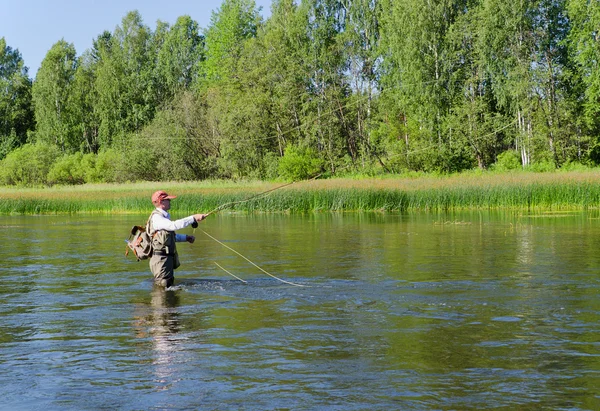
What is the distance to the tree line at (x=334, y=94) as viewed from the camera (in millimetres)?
45281

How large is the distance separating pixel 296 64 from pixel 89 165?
22276 millimetres

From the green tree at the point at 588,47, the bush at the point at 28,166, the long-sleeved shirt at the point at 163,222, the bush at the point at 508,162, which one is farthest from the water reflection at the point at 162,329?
the bush at the point at 28,166

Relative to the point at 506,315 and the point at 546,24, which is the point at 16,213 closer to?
the point at 546,24

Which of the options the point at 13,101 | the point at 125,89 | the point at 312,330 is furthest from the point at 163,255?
the point at 13,101

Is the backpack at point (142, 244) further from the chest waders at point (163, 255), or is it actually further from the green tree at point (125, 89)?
the green tree at point (125, 89)

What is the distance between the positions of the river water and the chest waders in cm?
23

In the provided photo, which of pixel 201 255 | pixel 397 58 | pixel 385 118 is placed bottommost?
pixel 201 255

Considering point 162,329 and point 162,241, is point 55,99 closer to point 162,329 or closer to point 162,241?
point 162,241

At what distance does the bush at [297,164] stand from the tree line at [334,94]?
0.11 m

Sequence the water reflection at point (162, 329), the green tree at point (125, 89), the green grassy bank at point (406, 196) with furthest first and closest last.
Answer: the green tree at point (125, 89), the green grassy bank at point (406, 196), the water reflection at point (162, 329)

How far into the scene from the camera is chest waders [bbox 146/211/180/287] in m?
11.5

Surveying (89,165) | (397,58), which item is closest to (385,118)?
(397,58)

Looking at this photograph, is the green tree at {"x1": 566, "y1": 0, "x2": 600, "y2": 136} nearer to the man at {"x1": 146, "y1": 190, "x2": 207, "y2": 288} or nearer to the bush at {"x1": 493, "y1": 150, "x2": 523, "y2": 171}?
the bush at {"x1": 493, "y1": 150, "x2": 523, "y2": 171}

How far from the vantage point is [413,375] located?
6.68 meters
